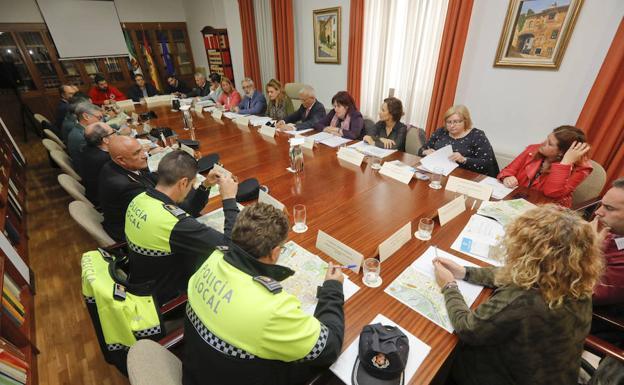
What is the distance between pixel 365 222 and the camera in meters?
1.54

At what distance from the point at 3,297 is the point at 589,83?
16.3 ft

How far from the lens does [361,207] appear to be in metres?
1.67

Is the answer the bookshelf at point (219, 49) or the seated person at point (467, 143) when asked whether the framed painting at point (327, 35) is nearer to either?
the seated person at point (467, 143)

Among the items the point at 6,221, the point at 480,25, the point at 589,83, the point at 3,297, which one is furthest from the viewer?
the point at 480,25

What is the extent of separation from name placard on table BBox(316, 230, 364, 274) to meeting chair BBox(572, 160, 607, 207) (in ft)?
5.81

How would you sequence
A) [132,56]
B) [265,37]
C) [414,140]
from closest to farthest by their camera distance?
1. [414,140]
2. [265,37]
3. [132,56]

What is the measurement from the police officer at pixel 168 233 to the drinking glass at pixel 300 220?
1.05 feet

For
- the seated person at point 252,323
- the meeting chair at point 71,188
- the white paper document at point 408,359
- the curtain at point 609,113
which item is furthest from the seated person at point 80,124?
the curtain at point 609,113

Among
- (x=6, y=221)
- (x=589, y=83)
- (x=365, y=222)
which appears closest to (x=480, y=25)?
(x=589, y=83)

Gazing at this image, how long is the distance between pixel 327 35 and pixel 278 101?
4.79ft

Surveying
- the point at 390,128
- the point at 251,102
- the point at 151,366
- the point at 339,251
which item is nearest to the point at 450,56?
the point at 390,128

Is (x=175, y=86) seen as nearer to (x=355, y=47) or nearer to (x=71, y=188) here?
(x=355, y=47)

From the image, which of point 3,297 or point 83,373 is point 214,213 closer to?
point 83,373

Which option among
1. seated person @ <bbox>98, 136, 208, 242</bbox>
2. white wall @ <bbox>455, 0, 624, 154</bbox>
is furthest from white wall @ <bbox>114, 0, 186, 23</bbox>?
white wall @ <bbox>455, 0, 624, 154</bbox>
